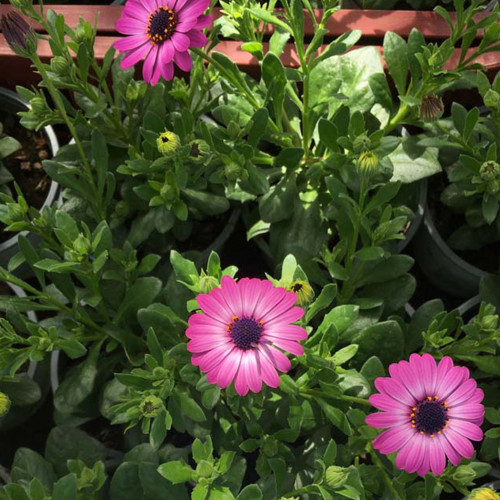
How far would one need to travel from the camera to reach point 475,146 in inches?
42.2

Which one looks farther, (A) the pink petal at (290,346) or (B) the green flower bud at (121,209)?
(B) the green flower bud at (121,209)

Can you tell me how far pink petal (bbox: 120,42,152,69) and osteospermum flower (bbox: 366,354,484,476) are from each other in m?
0.56

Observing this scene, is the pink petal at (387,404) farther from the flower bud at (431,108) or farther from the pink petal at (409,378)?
the flower bud at (431,108)

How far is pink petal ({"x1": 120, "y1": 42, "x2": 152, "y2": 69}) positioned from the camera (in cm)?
95

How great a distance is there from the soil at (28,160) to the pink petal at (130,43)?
1.61 feet

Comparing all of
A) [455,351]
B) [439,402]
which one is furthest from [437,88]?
[439,402]

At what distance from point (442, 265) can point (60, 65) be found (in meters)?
0.79

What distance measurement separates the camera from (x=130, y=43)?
0.98 metres

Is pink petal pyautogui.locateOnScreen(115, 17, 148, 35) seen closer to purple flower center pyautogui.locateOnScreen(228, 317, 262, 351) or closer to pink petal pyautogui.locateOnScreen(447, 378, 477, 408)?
purple flower center pyautogui.locateOnScreen(228, 317, 262, 351)

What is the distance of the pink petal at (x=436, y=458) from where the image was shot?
76 centimetres

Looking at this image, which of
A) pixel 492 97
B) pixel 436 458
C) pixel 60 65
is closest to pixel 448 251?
pixel 492 97

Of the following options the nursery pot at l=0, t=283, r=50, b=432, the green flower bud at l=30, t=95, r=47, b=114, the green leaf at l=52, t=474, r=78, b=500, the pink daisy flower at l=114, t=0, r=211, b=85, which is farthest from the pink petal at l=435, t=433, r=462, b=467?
the green flower bud at l=30, t=95, r=47, b=114

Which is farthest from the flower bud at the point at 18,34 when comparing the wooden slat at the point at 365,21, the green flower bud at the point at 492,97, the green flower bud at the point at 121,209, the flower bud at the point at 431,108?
the green flower bud at the point at 492,97

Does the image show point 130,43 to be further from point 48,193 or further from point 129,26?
point 48,193
